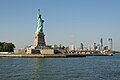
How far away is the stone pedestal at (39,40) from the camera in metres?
88.0

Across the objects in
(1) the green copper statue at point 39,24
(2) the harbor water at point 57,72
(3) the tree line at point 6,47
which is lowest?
(2) the harbor water at point 57,72

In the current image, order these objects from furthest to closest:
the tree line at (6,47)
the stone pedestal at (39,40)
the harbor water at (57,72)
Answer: the tree line at (6,47) → the stone pedestal at (39,40) → the harbor water at (57,72)

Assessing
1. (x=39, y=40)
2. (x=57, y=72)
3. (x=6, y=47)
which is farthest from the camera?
(x=6, y=47)

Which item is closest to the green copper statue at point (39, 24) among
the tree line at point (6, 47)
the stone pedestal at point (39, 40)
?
the stone pedestal at point (39, 40)

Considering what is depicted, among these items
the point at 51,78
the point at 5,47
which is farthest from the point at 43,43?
the point at 51,78

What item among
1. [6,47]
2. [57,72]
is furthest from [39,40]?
[57,72]

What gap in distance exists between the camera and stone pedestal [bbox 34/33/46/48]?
87969mm

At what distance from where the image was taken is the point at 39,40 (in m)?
88.6

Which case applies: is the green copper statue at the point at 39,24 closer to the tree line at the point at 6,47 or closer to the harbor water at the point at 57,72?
the tree line at the point at 6,47

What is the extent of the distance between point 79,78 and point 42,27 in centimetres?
6222

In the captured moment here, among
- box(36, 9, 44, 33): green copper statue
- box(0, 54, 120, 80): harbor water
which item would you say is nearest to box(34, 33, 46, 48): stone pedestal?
box(36, 9, 44, 33): green copper statue

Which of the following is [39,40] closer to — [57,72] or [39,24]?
[39,24]

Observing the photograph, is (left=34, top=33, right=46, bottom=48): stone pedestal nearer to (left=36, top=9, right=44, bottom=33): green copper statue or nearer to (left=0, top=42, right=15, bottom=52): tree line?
(left=36, top=9, right=44, bottom=33): green copper statue

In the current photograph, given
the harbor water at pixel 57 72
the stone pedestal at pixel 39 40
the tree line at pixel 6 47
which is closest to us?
the harbor water at pixel 57 72
